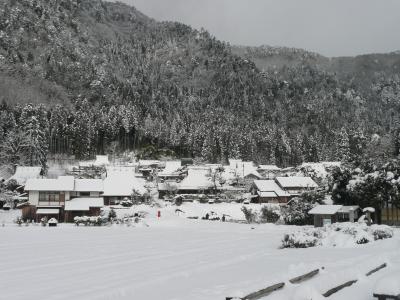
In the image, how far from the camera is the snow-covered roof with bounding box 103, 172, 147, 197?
2803 inches

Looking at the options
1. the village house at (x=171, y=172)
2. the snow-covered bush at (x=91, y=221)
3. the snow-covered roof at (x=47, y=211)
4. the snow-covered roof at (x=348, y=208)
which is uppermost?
the village house at (x=171, y=172)

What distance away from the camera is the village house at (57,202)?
56656 mm

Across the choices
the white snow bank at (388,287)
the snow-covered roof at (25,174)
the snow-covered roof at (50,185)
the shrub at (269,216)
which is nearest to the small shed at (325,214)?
the shrub at (269,216)

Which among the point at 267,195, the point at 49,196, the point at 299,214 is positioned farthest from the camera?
the point at 267,195

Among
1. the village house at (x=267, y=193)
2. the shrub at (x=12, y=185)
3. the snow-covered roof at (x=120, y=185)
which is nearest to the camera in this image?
the shrub at (x=12, y=185)

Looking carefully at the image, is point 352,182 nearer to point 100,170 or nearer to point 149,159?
point 100,170

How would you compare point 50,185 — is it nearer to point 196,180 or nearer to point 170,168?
point 196,180

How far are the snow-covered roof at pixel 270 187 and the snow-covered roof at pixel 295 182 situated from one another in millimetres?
1371

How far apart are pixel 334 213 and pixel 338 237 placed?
1541cm

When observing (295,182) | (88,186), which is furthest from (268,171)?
(88,186)

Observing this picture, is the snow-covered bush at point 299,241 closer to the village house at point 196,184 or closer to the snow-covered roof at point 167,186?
the snow-covered roof at point 167,186

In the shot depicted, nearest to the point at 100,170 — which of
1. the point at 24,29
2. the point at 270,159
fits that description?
the point at 270,159

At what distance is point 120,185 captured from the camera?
239ft

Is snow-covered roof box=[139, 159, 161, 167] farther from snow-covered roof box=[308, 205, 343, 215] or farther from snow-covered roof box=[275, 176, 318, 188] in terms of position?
snow-covered roof box=[308, 205, 343, 215]
